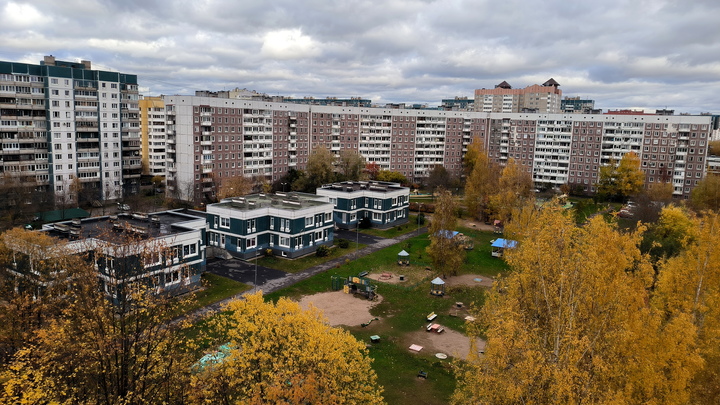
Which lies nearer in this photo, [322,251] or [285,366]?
[285,366]

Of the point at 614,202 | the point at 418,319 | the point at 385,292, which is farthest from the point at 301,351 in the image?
the point at 614,202

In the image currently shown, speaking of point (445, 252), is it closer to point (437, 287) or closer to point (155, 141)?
point (437, 287)

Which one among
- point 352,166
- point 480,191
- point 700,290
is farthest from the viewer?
point 352,166

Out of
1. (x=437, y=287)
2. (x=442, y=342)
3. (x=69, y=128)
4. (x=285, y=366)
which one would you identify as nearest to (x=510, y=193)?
(x=437, y=287)

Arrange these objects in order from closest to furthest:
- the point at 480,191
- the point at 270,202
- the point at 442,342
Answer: the point at 442,342
the point at 270,202
the point at 480,191

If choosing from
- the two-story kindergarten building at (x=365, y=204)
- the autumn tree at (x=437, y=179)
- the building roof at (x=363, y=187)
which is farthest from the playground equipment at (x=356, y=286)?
the autumn tree at (x=437, y=179)

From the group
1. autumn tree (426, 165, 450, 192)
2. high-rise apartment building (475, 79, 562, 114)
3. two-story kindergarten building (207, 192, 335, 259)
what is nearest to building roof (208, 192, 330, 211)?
two-story kindergarten building (207, 192, 335, 259)

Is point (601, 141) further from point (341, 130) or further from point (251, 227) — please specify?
point (251, 227)

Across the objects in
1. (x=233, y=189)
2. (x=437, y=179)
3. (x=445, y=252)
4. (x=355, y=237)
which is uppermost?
(x=437, y=179)
